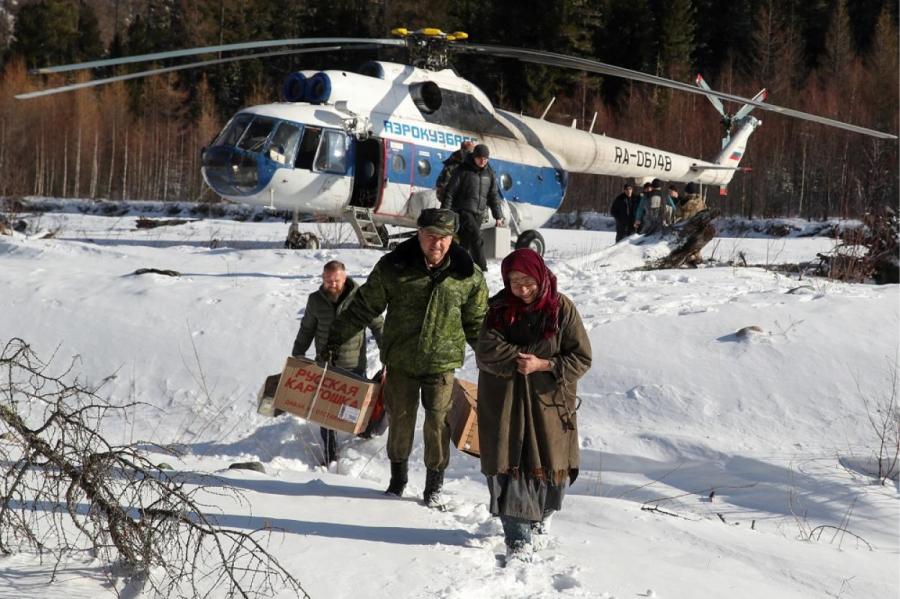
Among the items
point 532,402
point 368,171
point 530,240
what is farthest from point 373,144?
point 532,402

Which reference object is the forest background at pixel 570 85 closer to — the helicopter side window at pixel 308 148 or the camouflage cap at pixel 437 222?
the helicopter side window at pixel 308 148

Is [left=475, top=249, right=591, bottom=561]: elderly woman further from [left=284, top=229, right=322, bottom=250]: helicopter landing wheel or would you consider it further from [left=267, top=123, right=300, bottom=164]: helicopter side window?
[left=284, top=229, right=322, bottom=250]: helicopter landing wheel

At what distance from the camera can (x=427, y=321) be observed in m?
4.70

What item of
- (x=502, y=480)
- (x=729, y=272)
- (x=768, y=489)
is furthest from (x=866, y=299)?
(x=502, y=480)

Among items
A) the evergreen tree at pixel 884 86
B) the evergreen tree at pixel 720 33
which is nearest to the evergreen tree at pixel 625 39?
the evergreen tree at pixel 720 33

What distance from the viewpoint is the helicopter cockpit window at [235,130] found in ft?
40.5

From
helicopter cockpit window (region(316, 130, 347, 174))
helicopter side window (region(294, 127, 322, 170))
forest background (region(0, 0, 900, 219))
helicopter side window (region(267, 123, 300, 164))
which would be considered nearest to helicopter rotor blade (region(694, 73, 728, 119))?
helicopter cockpit window (region(316, 130, 347, 174))

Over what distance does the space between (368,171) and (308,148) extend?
0.96m

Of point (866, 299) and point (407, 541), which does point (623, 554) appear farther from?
point (866, 299)

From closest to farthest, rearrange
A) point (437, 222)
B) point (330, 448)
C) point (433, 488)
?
1. point (437, 222)
2. point (433, 488)
3. point (330, 448)

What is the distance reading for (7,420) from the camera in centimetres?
325

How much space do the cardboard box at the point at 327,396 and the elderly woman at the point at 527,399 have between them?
4.36ft

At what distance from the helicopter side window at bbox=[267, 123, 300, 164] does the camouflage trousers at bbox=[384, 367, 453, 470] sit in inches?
314

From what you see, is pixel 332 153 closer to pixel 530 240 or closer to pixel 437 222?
pixel 530 240
